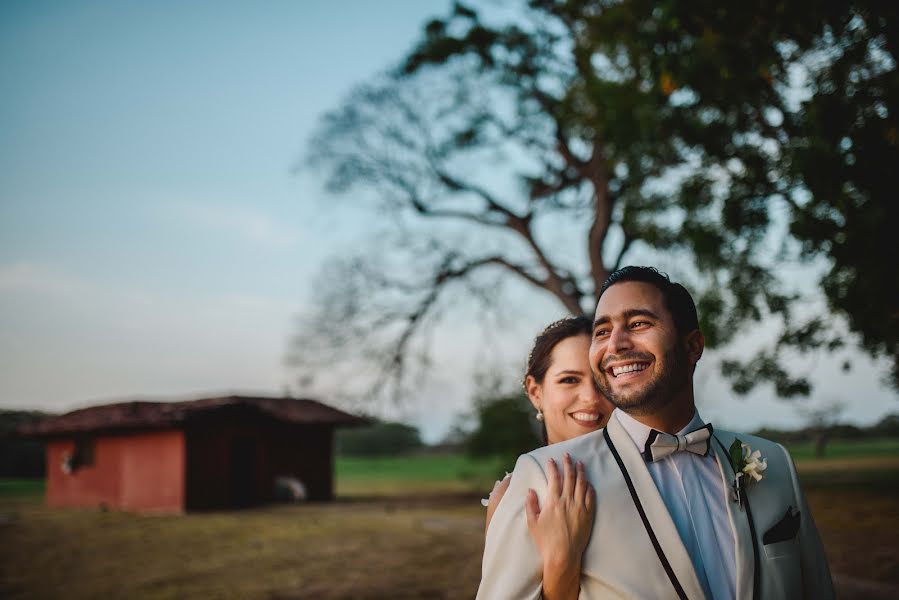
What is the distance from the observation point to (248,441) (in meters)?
22.0

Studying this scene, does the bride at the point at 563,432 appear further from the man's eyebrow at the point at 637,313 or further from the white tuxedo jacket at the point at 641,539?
the man's eyebrow at the point at 637,313

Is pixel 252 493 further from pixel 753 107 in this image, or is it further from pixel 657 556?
pixel 657 556

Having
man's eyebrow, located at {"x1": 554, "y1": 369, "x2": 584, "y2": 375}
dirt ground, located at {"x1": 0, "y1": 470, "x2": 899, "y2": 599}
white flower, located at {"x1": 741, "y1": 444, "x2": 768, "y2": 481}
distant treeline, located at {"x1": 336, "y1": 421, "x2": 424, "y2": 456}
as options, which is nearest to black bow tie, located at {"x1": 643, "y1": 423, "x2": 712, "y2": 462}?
white flower, located at {"x1": 741, "y1": 444, "x2": 768, "y2": 481}

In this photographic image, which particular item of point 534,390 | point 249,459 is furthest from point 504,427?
point 534,390

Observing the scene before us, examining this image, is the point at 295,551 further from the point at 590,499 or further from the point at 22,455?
the point at 22,455

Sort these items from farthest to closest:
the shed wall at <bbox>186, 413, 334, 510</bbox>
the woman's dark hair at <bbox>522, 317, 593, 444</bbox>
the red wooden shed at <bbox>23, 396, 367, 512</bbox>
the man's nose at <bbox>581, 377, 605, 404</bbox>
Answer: the shed wall at <bbox>186, 413, 334, 510</bbox>, the red wooden shed at <bbox>23, 396, 367, 512</bbox>, the woman's dark hair at <bbox>522, 317, 593, 444</bbox>, the man's nose at <bbox>581, 377, 605, 404</bbox>

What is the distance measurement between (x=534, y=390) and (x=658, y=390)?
1523mm

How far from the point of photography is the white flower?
6.66ft

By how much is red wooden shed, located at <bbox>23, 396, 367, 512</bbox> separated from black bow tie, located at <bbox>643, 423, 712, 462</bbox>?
19.3 m

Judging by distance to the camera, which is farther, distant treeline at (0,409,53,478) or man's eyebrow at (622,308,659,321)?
distant treeline at (0,409,53,478)

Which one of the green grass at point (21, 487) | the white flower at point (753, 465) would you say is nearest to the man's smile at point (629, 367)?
the white flower at point (753, 465)

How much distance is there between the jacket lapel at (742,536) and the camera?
1.83 meters

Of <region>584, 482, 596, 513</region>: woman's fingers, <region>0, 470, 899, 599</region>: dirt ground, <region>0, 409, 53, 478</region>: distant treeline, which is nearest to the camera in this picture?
<region>584, 482, 596, 513</region>: woman's fingers

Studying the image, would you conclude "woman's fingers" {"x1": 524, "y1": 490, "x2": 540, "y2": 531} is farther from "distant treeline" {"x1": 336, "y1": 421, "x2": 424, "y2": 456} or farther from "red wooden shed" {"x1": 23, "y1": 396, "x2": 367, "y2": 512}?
"distant treeline" {"x1": 336, "y1": 421, "x2": 424, "y2": 456}
